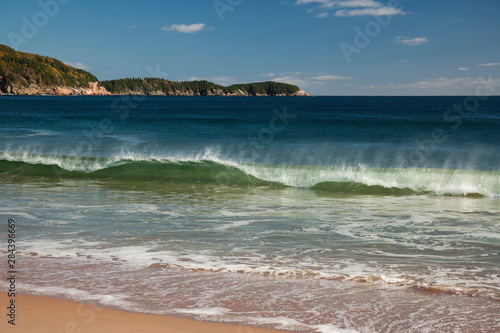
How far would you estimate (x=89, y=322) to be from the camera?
4.03 meters

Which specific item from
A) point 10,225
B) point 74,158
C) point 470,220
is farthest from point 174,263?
point 74,158

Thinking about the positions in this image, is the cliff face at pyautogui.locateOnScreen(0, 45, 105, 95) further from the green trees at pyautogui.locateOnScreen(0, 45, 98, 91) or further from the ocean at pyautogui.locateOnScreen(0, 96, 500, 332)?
the ocean at pyautogui.locateOnScreen(0, 96, 500, 332)

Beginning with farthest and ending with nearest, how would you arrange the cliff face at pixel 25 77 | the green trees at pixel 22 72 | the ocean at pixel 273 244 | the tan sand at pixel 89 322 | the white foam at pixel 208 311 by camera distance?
the green trees at pixel 22 72 → the cliff face at pixel 25 77 → the ocean at pixel 273 244 → the white foam at pixel 208 311 → the tan sand at pixel 89 322

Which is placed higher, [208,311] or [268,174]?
[268,174]

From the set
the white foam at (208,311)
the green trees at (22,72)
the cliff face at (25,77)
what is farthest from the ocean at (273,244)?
the green trees at (22,72)

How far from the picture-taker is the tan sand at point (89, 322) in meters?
3.87

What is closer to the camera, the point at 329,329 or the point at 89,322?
the point at 329,329

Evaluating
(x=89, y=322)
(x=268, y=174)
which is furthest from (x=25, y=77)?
(x=89, y=322)

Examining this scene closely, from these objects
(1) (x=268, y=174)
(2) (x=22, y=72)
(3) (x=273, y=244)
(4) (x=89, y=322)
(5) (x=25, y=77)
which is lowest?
(4) (x=89, y=322)

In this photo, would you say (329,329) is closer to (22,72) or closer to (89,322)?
(89,322)

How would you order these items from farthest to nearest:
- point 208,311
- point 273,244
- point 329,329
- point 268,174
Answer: point 268,174
point 273,244
point 208,311
point 329,329

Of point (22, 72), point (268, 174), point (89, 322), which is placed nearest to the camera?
point (89, 322)

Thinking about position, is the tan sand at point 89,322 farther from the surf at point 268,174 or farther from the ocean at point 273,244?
the surf at point 268,174

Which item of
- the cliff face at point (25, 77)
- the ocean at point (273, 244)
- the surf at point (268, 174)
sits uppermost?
the cliff face at point (25, 77)
